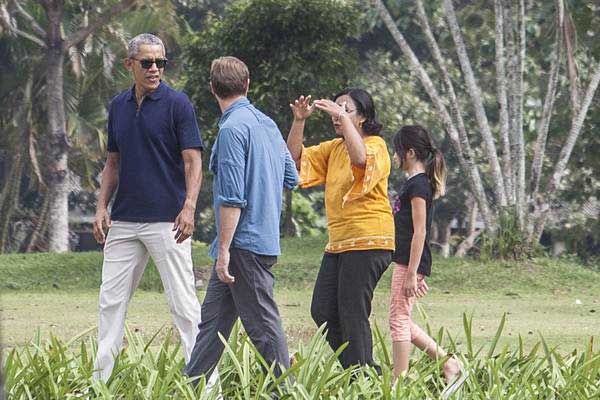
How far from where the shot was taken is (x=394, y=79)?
31.9m

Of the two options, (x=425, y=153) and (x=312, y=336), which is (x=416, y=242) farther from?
(x=312, y=336)

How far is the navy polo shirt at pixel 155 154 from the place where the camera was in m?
6.57

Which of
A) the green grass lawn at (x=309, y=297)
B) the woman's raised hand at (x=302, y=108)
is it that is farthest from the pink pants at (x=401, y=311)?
the green grass lawn at (x=309, y=297)

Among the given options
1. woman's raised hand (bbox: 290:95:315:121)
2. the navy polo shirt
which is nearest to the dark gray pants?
the navy polo shirt

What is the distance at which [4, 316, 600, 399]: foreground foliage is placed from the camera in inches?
241

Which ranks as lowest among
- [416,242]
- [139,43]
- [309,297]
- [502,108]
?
[309,297]

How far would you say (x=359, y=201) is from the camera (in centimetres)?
691

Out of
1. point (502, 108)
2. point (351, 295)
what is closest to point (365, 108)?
point (351, 295)

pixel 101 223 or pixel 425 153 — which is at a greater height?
pixel 425 153

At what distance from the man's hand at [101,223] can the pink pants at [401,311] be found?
1537 millimetres

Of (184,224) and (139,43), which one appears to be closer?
(184,224)

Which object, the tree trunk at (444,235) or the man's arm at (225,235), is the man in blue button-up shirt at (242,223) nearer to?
the man's arm at (225,235)

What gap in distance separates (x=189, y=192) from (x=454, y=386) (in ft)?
5.11

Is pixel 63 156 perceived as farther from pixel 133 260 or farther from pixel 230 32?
pixel 133 260
